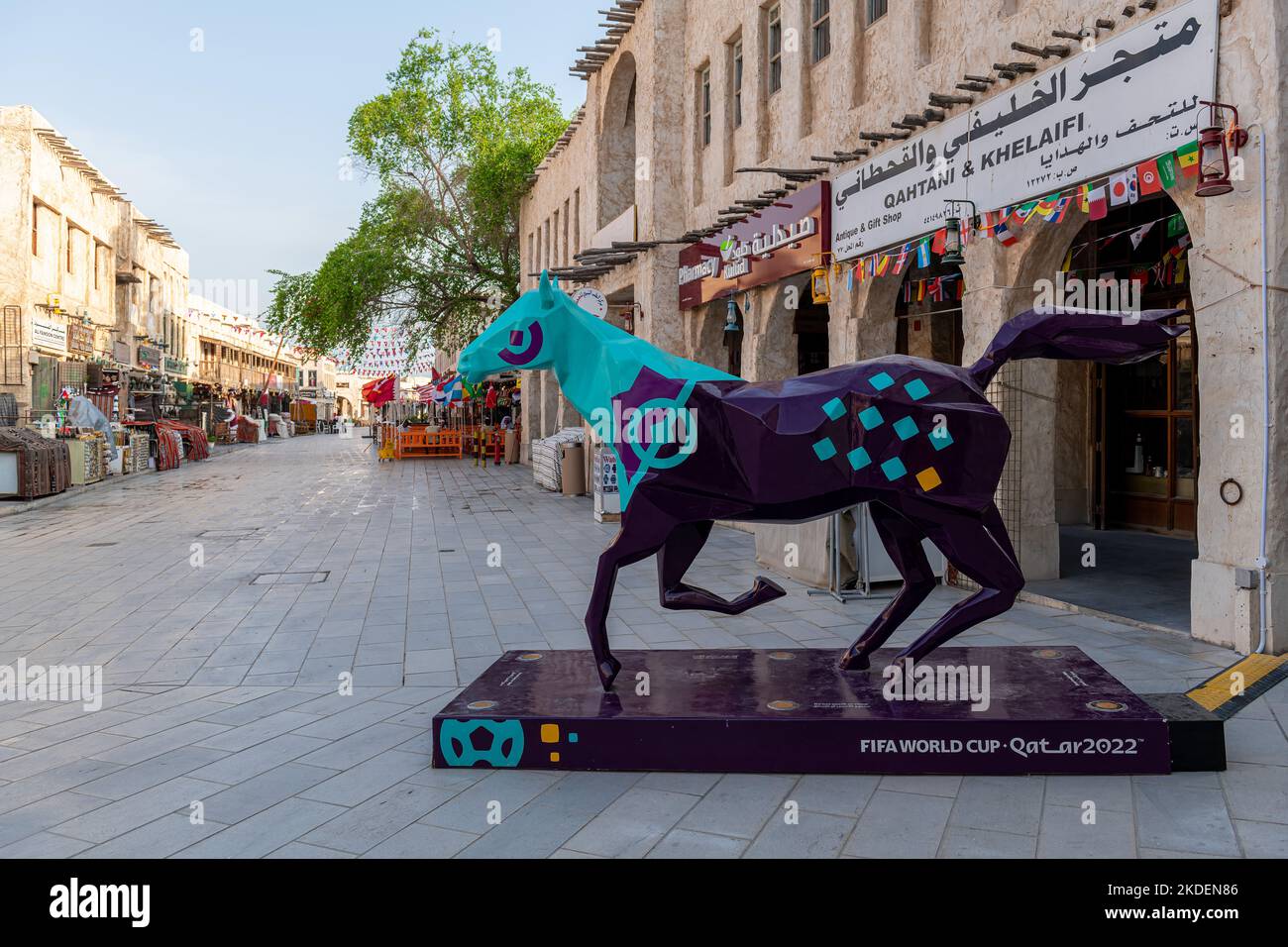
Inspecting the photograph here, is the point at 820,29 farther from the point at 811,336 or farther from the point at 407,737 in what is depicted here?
the point at 407,737

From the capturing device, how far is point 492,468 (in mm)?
26156

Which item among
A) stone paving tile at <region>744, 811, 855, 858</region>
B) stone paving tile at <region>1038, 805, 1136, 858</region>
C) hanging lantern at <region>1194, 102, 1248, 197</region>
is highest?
hanging lantern at <region>1194, 102, 1248, 197</region>

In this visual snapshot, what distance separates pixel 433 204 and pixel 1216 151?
2750 centimetres

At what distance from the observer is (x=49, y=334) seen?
78.0ft

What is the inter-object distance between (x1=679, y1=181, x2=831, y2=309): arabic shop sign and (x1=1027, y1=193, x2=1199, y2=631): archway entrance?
9.08ft

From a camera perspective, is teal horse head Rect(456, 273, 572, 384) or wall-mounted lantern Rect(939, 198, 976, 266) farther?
wall-mounted lantern Rect(939, 198, 976, 266)

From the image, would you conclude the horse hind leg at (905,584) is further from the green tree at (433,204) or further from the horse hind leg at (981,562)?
the green tree at (433,204)

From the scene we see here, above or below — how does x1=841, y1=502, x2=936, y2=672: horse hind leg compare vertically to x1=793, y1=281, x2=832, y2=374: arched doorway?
below

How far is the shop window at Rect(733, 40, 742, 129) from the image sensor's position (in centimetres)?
1327

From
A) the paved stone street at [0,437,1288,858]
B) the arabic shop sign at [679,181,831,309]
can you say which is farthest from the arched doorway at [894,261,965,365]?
the paved stone street at [0,437,1288,858]

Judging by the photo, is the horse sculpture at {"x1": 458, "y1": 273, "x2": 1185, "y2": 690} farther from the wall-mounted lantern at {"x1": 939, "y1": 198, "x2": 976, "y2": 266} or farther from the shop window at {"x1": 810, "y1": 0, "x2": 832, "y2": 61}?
the shop window at {"x1": 810, "y1": 0, "x2": 832, "y2": 61}

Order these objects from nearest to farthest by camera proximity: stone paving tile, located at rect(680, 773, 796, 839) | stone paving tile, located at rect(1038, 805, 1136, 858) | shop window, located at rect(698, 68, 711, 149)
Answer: stone paving tile, located at rect(1038, 805, 1136, 858)
stone paving tile, located at rect(680, 773, 796, 839)
shop window, located at rect(698, 68, 711, 149)
